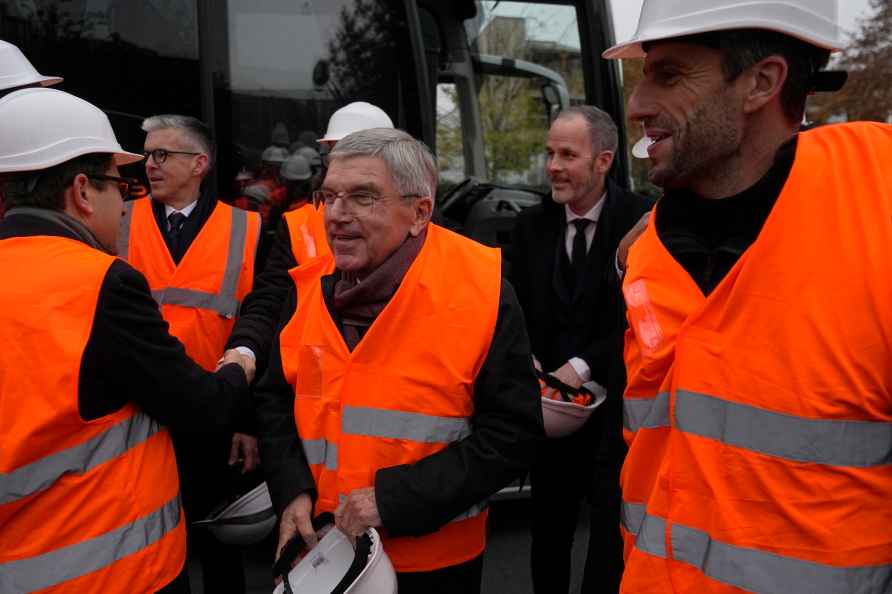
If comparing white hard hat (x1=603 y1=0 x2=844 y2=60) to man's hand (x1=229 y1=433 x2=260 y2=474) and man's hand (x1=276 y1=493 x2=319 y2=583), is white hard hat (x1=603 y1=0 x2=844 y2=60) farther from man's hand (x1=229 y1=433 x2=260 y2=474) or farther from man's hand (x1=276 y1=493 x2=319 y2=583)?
man's hand (x1=229 y1=433 x2=260 y2=474)

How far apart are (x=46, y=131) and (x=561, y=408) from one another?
1.84 m

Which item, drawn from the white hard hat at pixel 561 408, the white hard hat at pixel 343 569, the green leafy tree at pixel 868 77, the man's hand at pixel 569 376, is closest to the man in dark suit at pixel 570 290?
the man's hand at pixel 569 376

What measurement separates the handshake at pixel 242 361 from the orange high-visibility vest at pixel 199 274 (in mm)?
562

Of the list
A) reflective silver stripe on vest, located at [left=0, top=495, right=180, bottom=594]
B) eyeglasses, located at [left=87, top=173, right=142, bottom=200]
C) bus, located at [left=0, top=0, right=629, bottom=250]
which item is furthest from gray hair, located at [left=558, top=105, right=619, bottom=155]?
reflective silver stripe on vest, located at [left=0, top=495, right=180, bottom=594]

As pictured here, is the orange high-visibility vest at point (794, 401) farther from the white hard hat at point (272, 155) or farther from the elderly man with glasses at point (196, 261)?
the white hard hat at point (272, 155)

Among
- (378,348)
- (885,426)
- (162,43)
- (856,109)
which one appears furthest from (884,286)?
(856,109)

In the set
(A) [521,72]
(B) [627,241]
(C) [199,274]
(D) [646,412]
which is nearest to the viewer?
(D) [646,412]

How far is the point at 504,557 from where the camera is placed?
4.21 meters

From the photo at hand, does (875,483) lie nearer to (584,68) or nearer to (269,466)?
(269,466)

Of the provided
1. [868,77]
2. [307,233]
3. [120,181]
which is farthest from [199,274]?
[868,77]

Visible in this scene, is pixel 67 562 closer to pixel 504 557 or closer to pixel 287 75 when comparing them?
pixel 504 557

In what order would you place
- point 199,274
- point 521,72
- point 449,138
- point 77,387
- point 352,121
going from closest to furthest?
point 77,387 → point 199,274 → point 352,121 → point 449,138 → point 521,72

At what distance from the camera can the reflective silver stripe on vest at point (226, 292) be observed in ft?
10.4

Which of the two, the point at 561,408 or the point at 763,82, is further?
the point at 561,408
